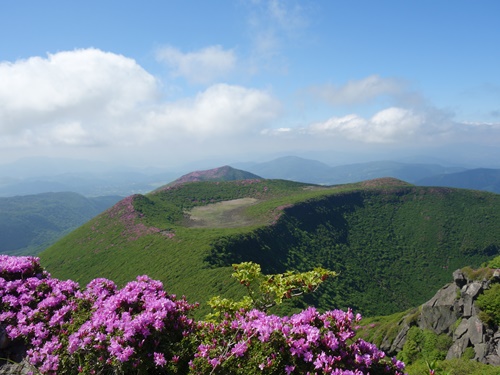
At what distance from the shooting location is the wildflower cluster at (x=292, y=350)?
5680 mm

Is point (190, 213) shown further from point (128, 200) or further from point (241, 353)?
point (241, 353)

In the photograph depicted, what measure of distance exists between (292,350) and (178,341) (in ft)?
9.22

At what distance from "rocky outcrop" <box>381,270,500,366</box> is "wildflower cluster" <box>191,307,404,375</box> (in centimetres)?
2979

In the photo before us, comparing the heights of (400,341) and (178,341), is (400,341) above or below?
below

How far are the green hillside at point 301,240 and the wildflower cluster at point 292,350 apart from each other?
42720 millimetres

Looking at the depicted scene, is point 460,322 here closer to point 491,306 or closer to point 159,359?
point 491,306

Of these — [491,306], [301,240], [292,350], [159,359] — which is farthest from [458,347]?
[301,240]

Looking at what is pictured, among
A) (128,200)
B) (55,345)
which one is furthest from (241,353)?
(128,200)

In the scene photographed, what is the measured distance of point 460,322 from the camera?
107 ft

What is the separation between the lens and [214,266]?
59000mm

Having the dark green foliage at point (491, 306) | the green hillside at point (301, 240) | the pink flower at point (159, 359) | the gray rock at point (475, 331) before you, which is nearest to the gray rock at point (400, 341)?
the gray rock at point (475, 331)

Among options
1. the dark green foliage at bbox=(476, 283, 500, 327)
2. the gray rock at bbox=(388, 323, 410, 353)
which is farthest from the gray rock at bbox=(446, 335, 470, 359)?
the gray rock at bbox=(388, 323, 410, 353)

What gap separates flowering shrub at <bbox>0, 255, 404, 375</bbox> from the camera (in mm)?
5848

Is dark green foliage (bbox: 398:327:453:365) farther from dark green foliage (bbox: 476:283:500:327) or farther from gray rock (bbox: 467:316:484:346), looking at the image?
dark green foliage (bbox: 476:283:500:327)
